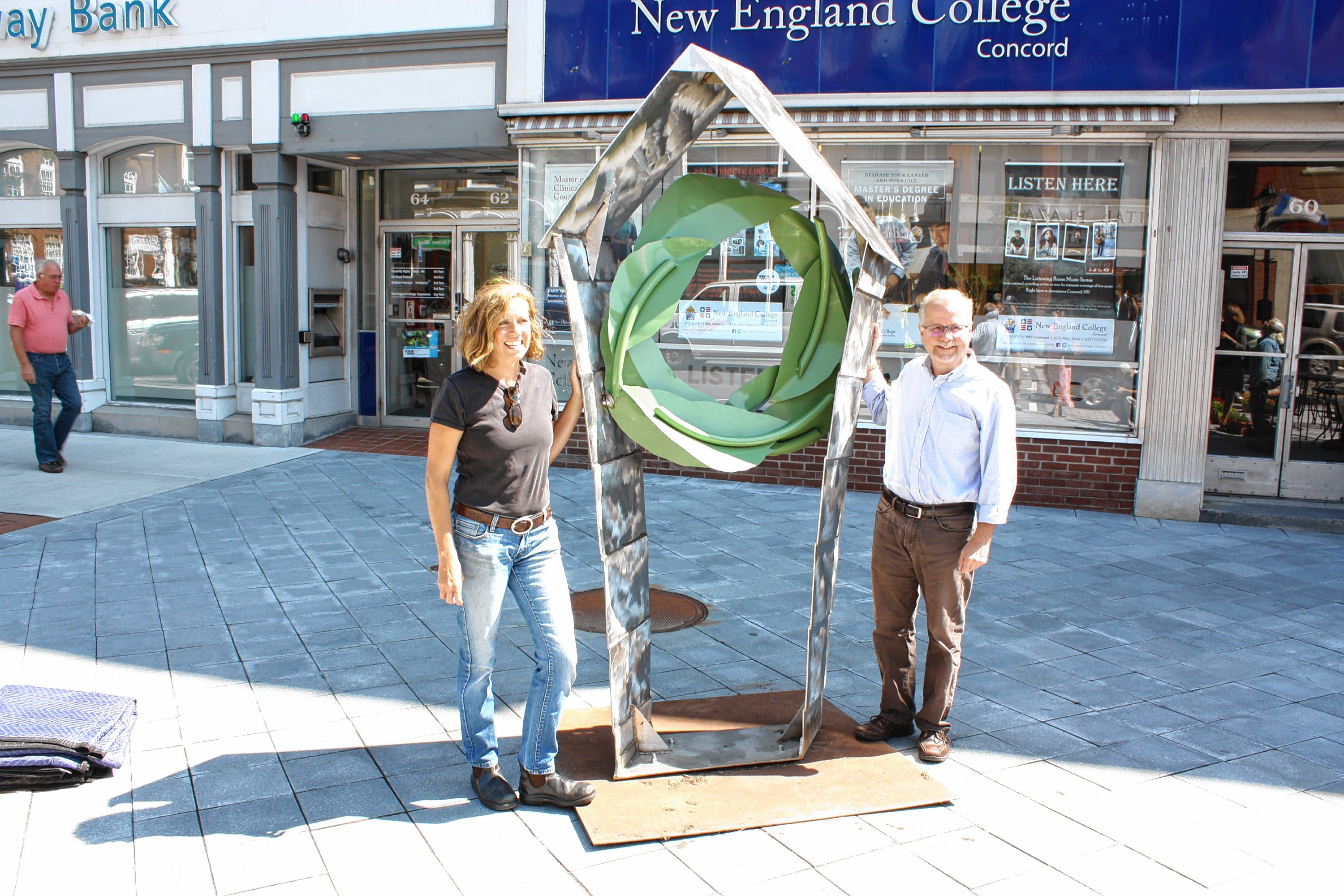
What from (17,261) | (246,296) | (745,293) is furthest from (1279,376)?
(17,261)

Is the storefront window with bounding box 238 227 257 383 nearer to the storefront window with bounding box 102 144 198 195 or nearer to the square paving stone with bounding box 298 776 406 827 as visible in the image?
the storefront window with bounding box 102 144 198 195

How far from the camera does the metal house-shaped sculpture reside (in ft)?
11.8

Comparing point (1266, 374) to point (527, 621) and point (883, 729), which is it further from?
point (527, 621)

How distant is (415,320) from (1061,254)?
22.3 ft

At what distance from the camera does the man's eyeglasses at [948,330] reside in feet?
13.0

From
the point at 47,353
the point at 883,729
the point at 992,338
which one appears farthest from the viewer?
the point at 47,353

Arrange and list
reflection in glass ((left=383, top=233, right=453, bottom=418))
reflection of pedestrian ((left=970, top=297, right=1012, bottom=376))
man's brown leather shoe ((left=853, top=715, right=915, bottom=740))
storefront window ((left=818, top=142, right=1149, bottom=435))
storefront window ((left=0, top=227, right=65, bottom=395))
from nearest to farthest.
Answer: man's brown leather shoe ((left=853, top=715, right=915, bottom=740)) → storefront window ((left=818, top=142, right=1149, bottom=435)) → reflection of pedestrian ((left=970, top=297, right=1012, bottom=376)) → reflection in glass ((left=383, top=233, right=453, bottom=418)) → storefront window ((left=0, top=227, right=65, bottom=395))

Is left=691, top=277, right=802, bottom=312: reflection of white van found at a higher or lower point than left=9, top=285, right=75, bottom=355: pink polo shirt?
higher

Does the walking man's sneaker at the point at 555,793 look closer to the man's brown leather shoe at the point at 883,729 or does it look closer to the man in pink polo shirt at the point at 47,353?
the man's brown leather shoe at the point at 883,729

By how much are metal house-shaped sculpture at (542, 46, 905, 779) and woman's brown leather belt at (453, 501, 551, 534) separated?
0.24 meters

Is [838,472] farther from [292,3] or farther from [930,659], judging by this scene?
[292,3]

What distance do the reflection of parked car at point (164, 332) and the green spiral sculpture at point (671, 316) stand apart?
915 centimetres

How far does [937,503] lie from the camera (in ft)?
13.2

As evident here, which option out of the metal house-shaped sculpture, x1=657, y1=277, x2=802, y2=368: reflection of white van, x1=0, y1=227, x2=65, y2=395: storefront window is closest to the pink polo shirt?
x1=0, y1=227, x2=65, y2=395: storefront window
